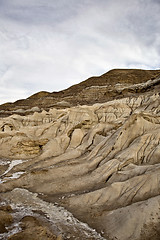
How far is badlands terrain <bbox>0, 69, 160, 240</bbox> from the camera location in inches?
256

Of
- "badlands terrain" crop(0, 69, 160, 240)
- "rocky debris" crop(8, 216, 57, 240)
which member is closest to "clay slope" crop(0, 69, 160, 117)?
"badlands terrain" crop(0, 69, 160, 240)

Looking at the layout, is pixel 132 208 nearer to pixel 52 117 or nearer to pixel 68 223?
pixel 68 223

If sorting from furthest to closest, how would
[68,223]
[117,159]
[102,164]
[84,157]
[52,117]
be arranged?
[52,117]
[84,157]
[102,164]
[117,159]
[68,223]

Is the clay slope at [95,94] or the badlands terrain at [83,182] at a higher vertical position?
the clay slope at [95,94]

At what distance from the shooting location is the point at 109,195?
8.31 metres

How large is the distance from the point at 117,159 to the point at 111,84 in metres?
30.7

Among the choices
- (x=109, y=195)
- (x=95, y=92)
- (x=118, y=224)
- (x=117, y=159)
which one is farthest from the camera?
(x=95, y=92)

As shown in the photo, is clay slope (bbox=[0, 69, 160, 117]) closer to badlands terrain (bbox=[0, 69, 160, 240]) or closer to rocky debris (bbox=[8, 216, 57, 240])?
badlands terrain (bbox=[0, 69, 160, 240])

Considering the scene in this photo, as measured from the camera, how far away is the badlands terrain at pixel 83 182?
6512 mm

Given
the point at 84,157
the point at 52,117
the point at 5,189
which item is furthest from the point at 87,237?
the point at 52,117

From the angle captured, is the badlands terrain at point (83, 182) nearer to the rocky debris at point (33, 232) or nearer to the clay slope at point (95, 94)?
the rocky debris at point (33, 232)

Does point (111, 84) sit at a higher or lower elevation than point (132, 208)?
higher

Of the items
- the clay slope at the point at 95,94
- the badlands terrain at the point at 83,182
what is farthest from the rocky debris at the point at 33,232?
the clay slope at the point at 95,94

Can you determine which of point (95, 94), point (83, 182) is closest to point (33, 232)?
point (83, 182)
